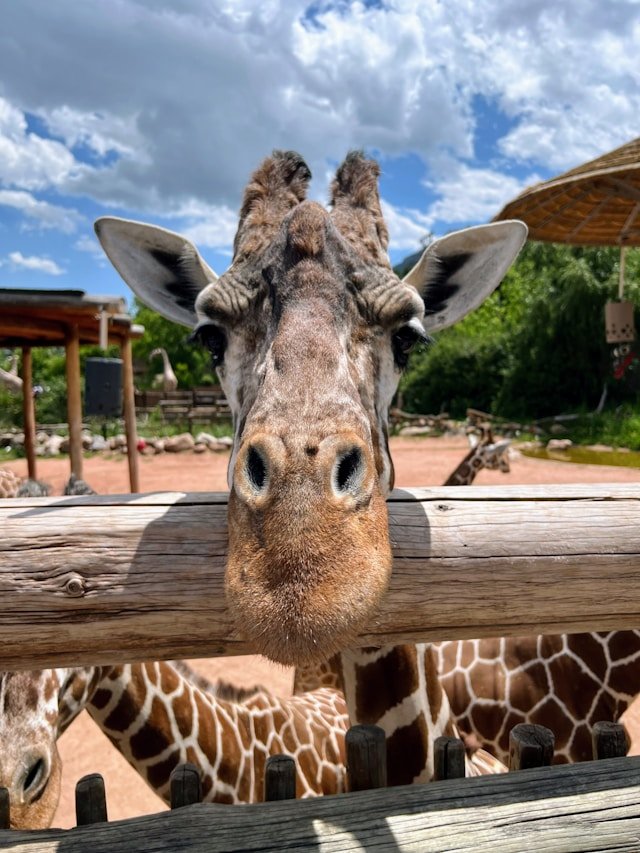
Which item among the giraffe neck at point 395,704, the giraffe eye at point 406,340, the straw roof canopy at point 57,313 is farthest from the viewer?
the straw roof canopy at point 57,313

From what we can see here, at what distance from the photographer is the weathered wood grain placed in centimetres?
139

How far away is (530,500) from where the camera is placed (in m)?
1.65

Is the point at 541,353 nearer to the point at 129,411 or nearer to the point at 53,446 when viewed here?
the point at 53,446

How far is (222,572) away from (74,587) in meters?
0.33

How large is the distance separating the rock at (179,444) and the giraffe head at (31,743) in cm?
1867

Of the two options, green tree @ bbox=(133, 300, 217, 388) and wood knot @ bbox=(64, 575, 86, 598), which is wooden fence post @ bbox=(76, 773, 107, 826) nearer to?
wood knot @ bbox=(64, 575, 86, 598)

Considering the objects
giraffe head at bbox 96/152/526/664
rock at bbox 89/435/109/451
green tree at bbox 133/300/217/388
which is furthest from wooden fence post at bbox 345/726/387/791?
green tree at bbox 133/300/217/388

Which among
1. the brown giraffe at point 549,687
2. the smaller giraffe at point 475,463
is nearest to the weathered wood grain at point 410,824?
the brown giraffe at point 549,687

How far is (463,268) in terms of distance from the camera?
2264 millimetres

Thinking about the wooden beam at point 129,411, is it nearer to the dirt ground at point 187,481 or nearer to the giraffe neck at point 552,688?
the dirt ground at point 187,481

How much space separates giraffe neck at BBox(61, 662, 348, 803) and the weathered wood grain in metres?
1.01

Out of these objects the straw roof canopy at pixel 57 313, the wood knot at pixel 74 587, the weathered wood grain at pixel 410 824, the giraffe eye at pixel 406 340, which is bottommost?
the weathered wood grain at pixel 410 824

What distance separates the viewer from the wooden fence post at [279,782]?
5.18 ft

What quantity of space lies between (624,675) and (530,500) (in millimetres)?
2019
